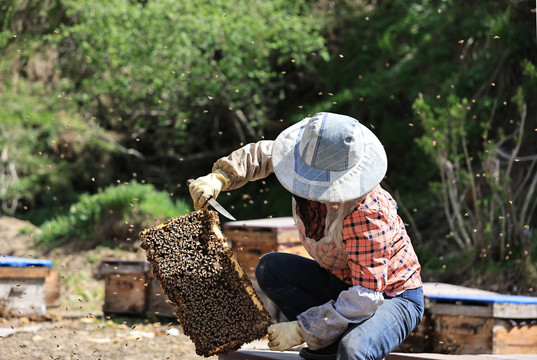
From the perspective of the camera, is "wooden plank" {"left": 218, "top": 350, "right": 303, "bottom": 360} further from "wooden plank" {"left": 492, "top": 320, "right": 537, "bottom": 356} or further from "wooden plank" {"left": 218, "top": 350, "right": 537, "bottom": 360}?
"wooden plank" {"left": 492, "top": 320, "right": 537, "bottom": 356}

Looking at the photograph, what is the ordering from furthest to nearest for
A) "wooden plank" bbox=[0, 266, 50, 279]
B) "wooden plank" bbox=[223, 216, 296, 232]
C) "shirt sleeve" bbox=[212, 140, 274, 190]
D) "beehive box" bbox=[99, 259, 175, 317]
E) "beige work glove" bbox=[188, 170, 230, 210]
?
"beehive box" bbox=[99, 259, 175, 317]
"wooden plank" bbox=[0, 266, 50, 279]
"wooden plank" bbox=[223, 216, 296, 232]
"shirt sleeve" bbox=[212, 140, 274, 190]
"beige work glove" bbox=[188, 170, 230, 210]

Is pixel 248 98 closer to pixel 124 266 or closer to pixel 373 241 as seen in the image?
pixel 124 266

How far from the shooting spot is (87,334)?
171 inches

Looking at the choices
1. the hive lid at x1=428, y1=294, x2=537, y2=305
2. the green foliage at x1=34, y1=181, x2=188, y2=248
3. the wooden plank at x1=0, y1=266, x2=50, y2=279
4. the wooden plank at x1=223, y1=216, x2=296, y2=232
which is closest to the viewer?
the hive lid at x1=428, y1=294, x2=537, y2=305

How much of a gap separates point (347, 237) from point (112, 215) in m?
5.50

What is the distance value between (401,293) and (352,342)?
332 millimetres

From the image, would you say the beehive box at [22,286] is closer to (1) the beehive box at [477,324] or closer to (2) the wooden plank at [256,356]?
(2) the wooden plank at [256,356]

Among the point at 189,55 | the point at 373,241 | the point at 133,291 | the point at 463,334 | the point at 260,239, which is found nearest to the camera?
the point at 373,241

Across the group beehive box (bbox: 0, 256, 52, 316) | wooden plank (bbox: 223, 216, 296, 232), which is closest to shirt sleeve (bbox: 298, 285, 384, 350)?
wooden plank (bbox: 223, 216, 296, 232)

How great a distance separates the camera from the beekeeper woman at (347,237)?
2209 mm

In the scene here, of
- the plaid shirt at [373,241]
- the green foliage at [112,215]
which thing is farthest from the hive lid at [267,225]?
the green foliage at [112,215]

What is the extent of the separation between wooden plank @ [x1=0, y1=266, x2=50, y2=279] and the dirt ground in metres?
0.29

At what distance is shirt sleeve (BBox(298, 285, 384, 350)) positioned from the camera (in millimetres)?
2201

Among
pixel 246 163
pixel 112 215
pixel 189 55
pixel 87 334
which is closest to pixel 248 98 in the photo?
pixel 189 55
